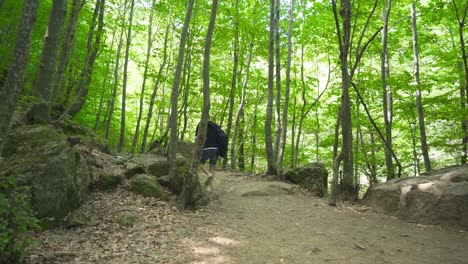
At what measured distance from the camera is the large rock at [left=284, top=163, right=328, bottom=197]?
10912 mm

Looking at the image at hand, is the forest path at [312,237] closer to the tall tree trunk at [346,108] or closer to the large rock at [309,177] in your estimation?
the tall tree trunk at [346,108]

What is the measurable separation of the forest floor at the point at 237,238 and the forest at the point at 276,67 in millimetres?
1851

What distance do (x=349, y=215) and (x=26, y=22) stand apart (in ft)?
24.8

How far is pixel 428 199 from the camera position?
6684mm

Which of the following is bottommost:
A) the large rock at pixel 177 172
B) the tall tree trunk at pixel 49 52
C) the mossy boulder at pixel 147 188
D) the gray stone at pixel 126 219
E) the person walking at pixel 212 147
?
the gray stone at pixel 126 219

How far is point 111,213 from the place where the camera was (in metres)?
5.73

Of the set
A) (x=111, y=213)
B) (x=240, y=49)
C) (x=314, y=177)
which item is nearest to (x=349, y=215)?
(x=314, y=177)

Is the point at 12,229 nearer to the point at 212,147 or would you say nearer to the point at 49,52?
the point at 49,52

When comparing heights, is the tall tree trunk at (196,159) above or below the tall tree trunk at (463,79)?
below

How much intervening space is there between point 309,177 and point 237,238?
663 cm

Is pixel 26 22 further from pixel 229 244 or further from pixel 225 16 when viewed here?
pixel 225 16

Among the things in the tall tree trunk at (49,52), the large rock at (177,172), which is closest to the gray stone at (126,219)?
the large rock at (177,172)

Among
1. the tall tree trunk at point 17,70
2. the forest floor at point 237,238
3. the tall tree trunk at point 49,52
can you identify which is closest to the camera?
the tall tree trunk at point 17,70

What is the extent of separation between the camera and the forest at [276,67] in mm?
7703
